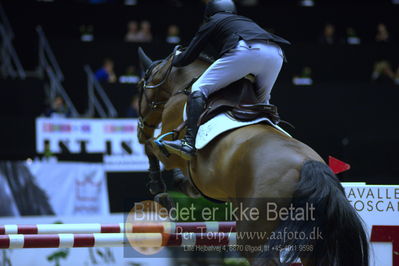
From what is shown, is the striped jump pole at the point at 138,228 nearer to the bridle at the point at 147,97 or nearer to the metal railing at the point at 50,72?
the bridle at the point at 147,97

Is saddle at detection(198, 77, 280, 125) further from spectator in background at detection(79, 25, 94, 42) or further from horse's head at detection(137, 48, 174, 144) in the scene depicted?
spectator in background at detection(79, 25, 94, 42)

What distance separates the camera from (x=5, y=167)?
1123 cm

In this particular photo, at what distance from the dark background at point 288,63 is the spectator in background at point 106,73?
1.10ft

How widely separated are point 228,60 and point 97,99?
29.8 feet

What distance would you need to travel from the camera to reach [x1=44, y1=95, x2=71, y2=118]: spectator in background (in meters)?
14.1

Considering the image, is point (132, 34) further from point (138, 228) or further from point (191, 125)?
point (191, 125)

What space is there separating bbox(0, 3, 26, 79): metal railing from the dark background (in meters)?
0.36

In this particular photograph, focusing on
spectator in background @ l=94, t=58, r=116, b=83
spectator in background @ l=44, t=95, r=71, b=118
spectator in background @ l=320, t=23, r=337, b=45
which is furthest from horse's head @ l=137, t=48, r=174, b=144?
spectator in background @ l=320, t=23, r=337, b=45

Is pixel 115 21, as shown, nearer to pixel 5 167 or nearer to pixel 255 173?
pixel 5 167

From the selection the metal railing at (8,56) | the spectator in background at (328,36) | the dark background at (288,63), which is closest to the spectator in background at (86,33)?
the dark background at (288,63)

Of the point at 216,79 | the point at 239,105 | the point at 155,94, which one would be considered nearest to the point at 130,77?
the point at 155,94

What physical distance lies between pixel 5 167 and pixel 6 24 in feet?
21.1

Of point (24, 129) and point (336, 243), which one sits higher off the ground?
point (336, 243)

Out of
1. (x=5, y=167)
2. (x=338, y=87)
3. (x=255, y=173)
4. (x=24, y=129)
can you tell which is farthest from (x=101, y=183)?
(x=255, y=173)
